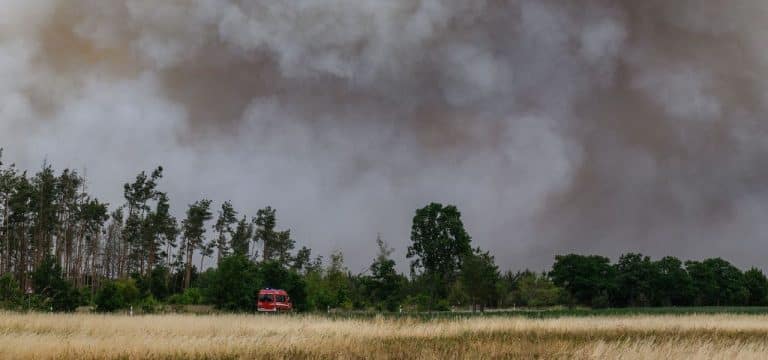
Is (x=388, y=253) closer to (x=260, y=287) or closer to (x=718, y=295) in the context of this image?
(x=260, y=287)

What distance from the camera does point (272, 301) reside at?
140 feet

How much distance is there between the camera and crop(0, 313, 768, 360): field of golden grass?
14.8 meters

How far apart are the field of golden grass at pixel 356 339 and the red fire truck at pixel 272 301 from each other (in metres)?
13.5

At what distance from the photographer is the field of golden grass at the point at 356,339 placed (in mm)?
14836

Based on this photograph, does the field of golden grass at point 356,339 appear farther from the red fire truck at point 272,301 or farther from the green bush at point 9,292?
the green bush at point 9,292

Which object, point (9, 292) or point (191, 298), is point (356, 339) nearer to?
point (9, 292)

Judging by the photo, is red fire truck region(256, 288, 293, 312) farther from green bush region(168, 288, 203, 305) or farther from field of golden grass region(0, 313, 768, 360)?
green bush region(168, 288, 203, 305)

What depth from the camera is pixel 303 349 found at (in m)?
16.6

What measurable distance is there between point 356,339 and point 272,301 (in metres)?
23.7

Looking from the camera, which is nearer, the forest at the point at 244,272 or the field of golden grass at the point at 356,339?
the field of golden grass at the point at 356,339

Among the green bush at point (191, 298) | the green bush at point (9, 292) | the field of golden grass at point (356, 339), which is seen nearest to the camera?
the field of golden grass at point (356, 339)

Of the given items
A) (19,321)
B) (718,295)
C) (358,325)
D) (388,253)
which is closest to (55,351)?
(19,321)

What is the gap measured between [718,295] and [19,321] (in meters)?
126

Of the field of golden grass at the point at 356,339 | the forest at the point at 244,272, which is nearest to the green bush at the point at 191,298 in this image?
the forest at the point at 244,272
